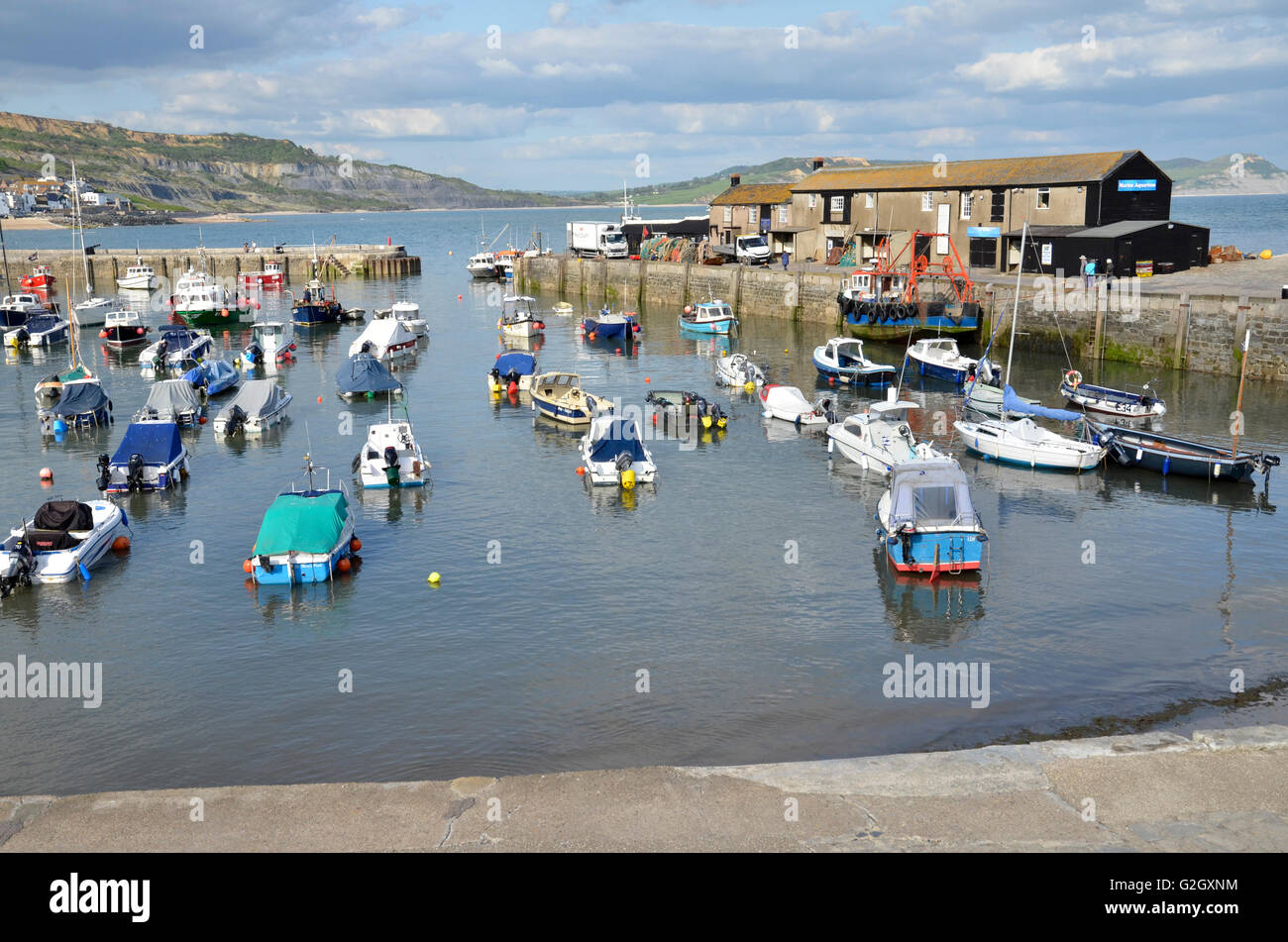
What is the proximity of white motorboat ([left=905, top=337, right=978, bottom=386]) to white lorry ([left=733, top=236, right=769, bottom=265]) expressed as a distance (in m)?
36.9

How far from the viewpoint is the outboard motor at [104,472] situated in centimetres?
3606

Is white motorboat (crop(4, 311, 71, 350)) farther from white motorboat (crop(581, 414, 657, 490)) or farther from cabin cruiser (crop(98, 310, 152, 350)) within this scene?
white motorboat (crop(581, 414, 657, 490))

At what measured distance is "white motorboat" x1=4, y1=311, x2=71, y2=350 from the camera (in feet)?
232

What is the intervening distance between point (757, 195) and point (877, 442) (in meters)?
63.4

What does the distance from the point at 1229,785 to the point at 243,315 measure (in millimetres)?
86750

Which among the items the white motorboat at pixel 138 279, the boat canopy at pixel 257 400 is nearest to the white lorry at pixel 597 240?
the white motorboat at pixel 138 279

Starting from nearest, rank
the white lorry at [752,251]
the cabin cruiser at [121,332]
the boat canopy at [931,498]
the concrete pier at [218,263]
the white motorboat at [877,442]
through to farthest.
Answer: the boat canopy at [931,498], the white motorboat at [877,442], the cabin cruiser at [121,332], the white lorry at [752,251], the concrete pier at [218,263]

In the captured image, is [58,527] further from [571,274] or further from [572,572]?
[571,274]

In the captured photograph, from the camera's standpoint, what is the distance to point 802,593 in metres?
26.9

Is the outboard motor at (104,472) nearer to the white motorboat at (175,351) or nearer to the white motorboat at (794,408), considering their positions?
the white motorboat at (175,351)

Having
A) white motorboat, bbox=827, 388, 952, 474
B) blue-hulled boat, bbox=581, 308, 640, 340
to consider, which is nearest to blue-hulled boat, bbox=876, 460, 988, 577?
white motorboat, bbox=827, 388, 952, 474

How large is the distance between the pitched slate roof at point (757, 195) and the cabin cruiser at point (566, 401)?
5040 cm

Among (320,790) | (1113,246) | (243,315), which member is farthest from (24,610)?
(243,315)

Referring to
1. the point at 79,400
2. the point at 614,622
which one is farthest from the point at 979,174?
the point at 614,622
